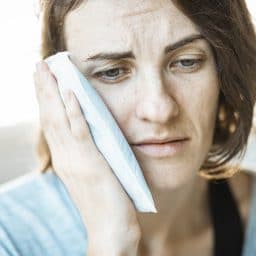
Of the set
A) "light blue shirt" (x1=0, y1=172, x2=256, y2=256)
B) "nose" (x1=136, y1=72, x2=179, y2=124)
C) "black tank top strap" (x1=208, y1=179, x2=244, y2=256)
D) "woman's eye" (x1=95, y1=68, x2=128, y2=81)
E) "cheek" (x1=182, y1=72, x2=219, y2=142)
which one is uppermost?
"woman's eye" (x1=95, y1=68, x2=128, y2=81)

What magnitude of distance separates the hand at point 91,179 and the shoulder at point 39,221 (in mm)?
153

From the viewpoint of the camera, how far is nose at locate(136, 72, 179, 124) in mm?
1191

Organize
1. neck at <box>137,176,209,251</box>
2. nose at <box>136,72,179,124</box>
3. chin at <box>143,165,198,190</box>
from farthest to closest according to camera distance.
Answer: neck at <box>137,176,209,251</box>
chin at <box>143,165,198,190</box>
nose at <box>136,72,179,124</box>

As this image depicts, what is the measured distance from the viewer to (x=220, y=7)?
51.7 inches

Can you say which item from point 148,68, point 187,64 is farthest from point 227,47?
point 148,68

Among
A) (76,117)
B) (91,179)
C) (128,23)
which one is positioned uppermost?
(128,23)

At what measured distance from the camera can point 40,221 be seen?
4.64 feet

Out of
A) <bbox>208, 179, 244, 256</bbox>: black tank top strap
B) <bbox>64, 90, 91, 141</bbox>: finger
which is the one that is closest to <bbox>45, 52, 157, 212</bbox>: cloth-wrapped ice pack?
<bbox>64, 90, 91, 141</bbox>: finger

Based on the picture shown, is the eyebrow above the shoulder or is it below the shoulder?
above

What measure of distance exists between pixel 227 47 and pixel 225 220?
0.49 m

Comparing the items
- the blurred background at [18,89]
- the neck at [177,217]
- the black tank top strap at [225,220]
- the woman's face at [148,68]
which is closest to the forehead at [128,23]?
the woman's face at [148,68]

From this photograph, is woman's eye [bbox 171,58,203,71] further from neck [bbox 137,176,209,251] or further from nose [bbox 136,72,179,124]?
neck [bbox 137,176,209,251]

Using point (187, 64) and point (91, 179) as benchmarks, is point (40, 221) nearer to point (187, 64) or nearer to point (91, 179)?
point (91, 179)

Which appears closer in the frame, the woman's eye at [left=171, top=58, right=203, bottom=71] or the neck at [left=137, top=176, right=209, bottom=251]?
the woman's eye at [left=171, top=58, right=203, bottom=71]
